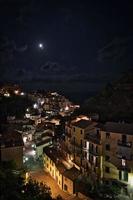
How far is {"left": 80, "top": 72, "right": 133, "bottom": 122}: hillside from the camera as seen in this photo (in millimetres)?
35694

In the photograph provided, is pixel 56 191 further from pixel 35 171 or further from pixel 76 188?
pixel 35 171

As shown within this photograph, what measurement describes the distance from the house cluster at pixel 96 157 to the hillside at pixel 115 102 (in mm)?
7061

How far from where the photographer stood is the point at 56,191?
80.0ft

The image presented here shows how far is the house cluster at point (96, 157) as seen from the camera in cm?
2308

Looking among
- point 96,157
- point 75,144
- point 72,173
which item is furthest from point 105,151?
point 75,144

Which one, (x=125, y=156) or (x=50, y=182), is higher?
(x=125, y=156)

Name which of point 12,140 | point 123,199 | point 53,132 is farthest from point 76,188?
point 53,132

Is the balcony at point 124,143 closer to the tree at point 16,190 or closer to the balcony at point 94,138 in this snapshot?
the balcony at point 94,138

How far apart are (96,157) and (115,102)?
654 inches

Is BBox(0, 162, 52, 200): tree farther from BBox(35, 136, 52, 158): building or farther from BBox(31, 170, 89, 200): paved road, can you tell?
BBox(35, 136, 52, 158): building

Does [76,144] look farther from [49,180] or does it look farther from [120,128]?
[120,128]

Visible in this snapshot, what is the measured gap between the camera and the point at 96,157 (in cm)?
2477

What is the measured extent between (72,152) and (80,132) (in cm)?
200

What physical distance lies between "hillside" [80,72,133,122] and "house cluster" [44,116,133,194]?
23.2ft
